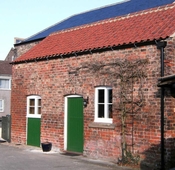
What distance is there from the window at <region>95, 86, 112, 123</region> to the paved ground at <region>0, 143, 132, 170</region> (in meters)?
1.56

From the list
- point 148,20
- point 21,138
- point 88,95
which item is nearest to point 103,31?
point 148,20

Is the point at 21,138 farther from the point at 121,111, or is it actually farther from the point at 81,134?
the point at 121,111

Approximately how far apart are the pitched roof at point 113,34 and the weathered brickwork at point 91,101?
340 millimetres

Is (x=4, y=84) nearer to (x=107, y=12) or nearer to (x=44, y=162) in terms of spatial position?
(x=107, y=12)

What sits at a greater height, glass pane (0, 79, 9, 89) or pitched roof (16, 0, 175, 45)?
pitched roof (16, 0, 175, 45)

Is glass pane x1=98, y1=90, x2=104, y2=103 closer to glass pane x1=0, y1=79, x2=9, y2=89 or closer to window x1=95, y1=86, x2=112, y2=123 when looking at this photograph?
window x1=95, y1=86, x2=112, y2=123

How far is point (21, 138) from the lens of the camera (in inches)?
653

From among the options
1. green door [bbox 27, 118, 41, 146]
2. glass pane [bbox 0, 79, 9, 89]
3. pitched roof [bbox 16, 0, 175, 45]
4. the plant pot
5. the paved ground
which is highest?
pitched roof [bbox 16, 0, 175, 45]

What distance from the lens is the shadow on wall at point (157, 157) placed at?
10.1m

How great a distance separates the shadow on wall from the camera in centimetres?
1010

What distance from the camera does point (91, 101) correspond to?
42.2 ft

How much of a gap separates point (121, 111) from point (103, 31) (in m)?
4.22

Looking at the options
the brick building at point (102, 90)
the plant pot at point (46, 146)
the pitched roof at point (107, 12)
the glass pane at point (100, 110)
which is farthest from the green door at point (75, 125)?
the pitched roof at point (107, 12)

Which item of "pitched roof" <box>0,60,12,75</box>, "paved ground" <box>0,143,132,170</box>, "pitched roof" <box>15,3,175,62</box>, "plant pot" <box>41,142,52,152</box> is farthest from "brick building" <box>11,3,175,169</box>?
"pitched roof" <box>0,60,12,75</box>
